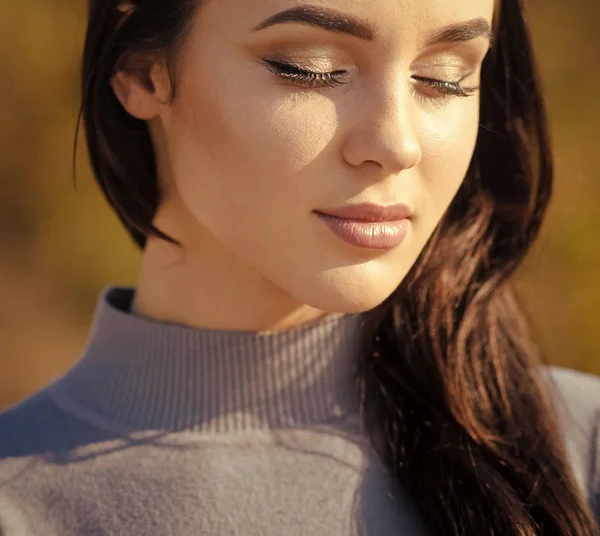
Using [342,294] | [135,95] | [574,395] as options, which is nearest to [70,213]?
[135,95]

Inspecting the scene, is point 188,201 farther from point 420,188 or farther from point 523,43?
point 523,43

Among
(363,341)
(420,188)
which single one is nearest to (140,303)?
(363,341)

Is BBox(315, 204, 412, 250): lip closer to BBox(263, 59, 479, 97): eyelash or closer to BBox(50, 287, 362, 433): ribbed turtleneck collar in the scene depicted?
BBox(263, 59, 479, 97): eyelash

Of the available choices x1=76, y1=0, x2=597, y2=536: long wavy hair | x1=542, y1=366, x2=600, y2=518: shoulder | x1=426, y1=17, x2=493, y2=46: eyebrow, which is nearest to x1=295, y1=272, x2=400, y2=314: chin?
x1=76, y1=0, x2=597, y2=536: long wavy hair

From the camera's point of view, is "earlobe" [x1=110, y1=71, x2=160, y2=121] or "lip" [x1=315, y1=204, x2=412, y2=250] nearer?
"lip" [x1=315, y1=204, x2=412, y2=250]

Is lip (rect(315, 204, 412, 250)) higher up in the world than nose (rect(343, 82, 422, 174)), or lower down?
lower down

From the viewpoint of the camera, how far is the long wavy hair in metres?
1.63

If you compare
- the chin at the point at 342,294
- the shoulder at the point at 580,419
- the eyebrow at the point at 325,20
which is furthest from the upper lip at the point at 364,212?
the shoulder at the point at 580,419

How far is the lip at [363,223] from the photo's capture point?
4.86 ft

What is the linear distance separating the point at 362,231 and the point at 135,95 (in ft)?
1.61

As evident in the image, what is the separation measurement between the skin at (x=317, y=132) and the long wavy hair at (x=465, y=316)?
103 millimetres

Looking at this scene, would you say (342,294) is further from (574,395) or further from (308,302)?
(574,395)

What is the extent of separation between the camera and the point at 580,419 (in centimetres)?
184

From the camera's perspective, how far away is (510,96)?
1.93 metres
